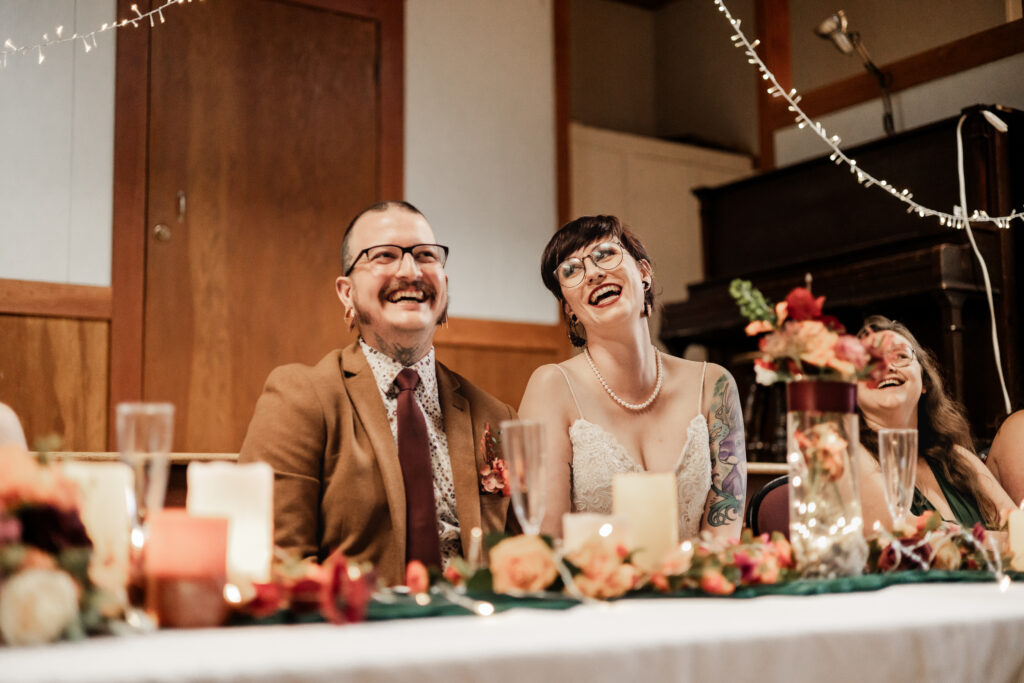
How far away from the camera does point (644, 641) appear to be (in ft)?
3.03

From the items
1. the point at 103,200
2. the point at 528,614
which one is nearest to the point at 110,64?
the point at 103,200

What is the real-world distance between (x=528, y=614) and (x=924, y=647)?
1.32ft

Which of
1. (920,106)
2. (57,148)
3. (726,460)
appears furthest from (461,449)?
(920,106)

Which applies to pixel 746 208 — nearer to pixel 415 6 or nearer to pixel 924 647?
pixel 415 6

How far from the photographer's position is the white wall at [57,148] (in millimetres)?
4230

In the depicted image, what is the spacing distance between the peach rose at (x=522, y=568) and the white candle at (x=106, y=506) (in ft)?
1.22

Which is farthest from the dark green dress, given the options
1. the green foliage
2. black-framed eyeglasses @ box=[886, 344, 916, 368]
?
the green foliage

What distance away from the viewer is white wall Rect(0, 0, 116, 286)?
423 cm

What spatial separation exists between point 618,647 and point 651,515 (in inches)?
14.5

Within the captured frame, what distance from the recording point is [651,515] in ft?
4.15

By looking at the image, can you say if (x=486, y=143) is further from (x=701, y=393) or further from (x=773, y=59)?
(x=701, y=393)

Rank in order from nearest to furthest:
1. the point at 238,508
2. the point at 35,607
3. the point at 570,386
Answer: the point at 35,607, the point at 238,508, the point at 570,386

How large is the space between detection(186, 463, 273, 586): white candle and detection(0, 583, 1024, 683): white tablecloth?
15 centimetres

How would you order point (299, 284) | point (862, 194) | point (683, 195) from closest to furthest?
point (299, 284) → point (862, 194) → point (683, 195)
